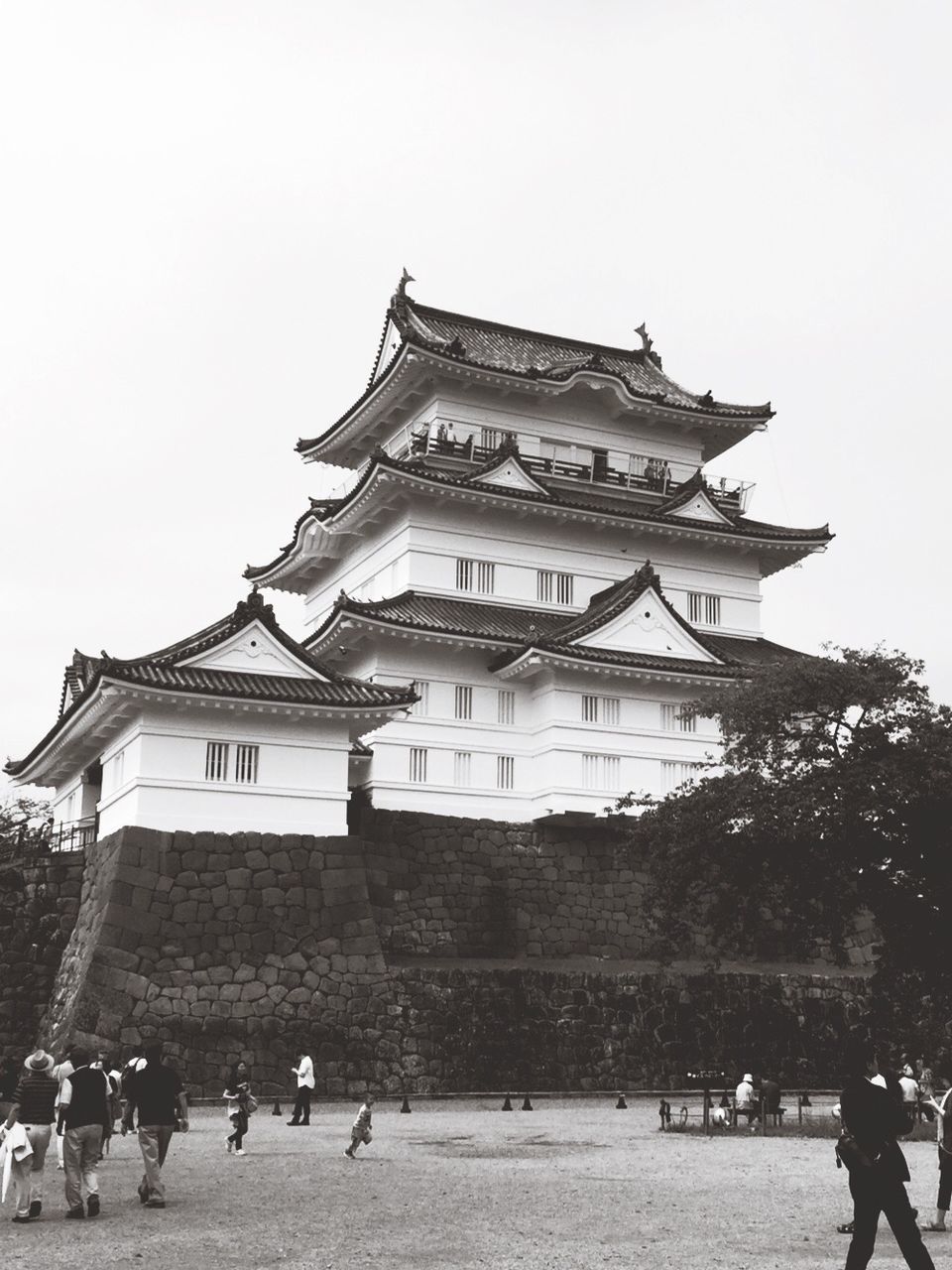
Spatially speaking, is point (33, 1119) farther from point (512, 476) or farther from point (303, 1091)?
point (512, 476)

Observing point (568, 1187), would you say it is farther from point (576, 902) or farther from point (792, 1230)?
point (576, 902)

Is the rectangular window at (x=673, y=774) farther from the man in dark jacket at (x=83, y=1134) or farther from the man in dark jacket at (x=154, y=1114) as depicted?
the man in dark jacket at (x=83, y=1134)

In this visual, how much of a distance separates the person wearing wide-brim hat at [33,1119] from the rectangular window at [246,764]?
1609 cm

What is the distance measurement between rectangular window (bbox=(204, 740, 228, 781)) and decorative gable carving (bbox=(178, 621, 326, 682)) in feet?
5.47

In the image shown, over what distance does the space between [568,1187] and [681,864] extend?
39.3ft

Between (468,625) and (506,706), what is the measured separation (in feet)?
7.73

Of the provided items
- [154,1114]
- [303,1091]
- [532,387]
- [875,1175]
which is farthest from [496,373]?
[875,1175]

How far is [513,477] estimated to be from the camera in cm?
3841

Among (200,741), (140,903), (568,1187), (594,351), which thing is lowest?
(568,1187)

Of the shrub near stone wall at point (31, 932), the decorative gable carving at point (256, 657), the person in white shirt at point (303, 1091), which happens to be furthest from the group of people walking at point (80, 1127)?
A: the decorative gable carving at point (256, 657)

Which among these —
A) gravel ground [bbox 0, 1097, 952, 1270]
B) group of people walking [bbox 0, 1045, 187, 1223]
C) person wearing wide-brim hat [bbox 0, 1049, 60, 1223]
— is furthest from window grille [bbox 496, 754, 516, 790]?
person wearing wide-brim hat [bbox 0, 1049, 60, 1223]

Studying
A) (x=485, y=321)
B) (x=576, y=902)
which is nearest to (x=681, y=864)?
(x=576, y=902)

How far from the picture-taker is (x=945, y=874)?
78.2 ft

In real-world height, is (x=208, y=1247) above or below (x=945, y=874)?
below
